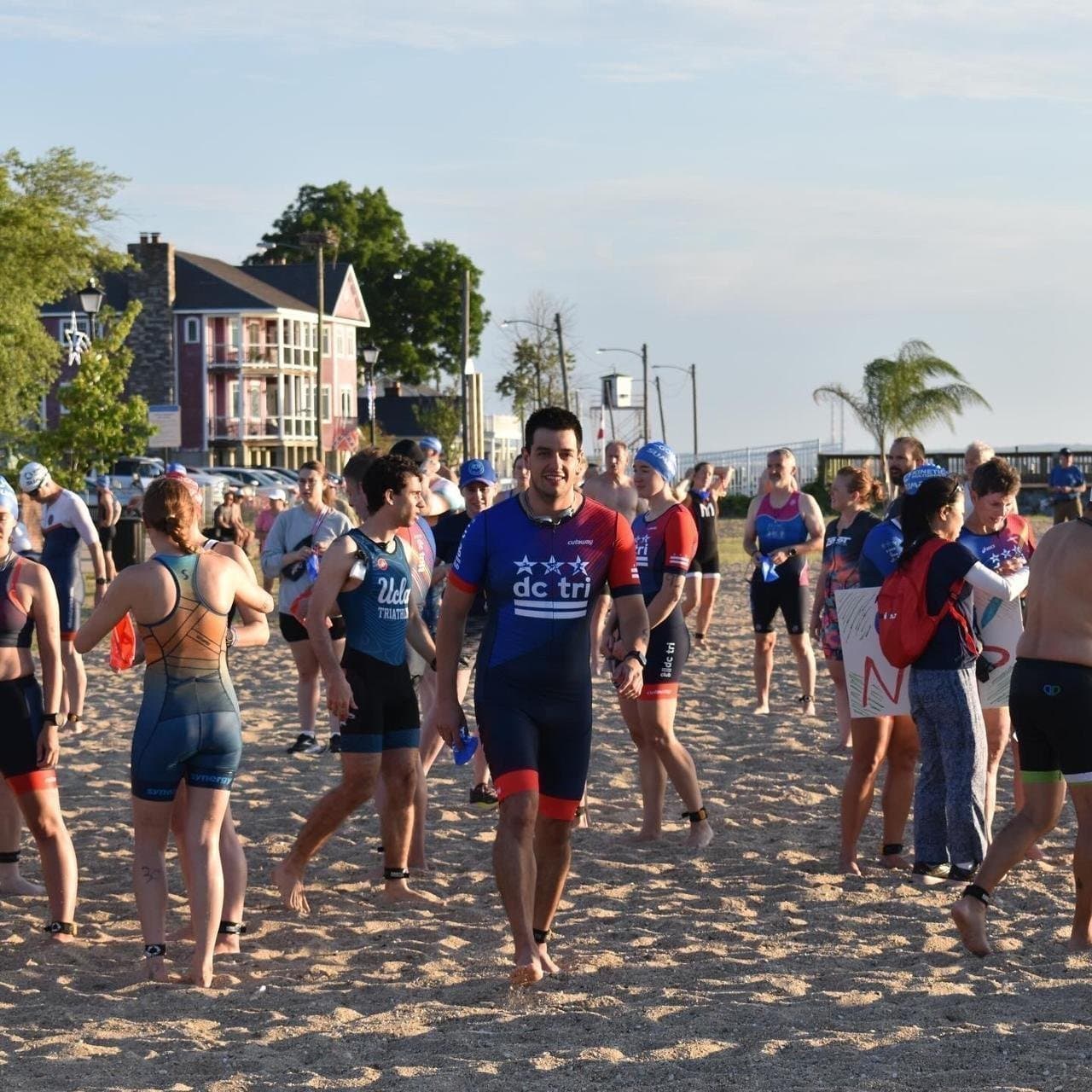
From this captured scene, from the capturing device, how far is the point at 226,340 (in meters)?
78.4

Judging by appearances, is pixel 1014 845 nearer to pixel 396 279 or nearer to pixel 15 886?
pixel 15 886

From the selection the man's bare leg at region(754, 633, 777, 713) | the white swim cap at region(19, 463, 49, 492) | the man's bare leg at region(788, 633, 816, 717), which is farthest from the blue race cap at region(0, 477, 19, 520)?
the man's bare leg at region(788, 633, 816, 717)

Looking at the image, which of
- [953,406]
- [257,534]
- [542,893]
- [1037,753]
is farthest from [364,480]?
[953,406]

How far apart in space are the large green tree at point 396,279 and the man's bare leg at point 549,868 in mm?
79698

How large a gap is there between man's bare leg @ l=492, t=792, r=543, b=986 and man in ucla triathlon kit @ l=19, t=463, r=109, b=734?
6.31 metres

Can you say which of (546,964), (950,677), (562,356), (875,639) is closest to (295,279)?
(562,356)

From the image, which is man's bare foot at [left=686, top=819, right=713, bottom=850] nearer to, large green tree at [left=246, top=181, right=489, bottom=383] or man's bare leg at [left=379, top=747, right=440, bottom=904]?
man's bare leg at [left=379, top=747, right=440, bottom=904]

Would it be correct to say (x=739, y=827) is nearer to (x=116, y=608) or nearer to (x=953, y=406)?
(x=116, y=608)

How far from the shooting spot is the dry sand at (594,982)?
204 inches

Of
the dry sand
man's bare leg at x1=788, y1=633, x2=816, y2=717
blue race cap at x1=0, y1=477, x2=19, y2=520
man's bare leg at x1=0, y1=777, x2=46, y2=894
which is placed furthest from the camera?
man's bare leg at x1=788, y1=633, x2=816, y2=717

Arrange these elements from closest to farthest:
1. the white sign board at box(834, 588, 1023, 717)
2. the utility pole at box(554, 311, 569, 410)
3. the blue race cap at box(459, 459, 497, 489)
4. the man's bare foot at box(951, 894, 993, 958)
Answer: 1. the man's bare foot at box(951, 894, 993, 958)
2. the white sign board at box(834, 588, 1023, 717)
3. the blue race cap at box(459, 459, 497, 489)
4. the utility pole at box(554, 311, 569, 410)

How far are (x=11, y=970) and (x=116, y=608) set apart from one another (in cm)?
157

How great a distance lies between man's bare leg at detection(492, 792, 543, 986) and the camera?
5.83 m

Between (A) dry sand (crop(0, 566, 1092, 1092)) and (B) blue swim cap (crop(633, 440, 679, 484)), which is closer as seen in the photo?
(A) dry sand (crop(0, 566, 1092, 1092))
